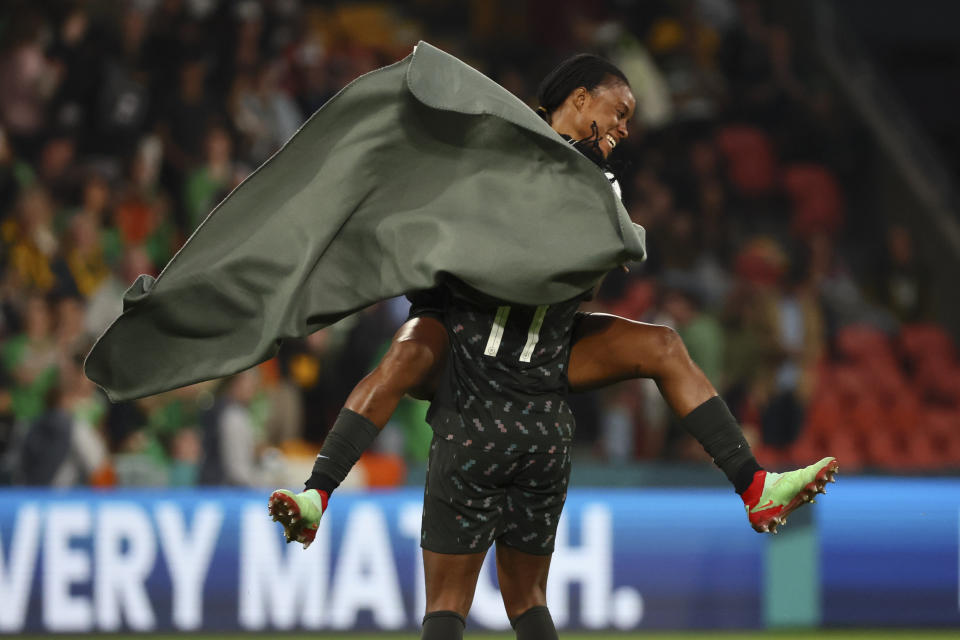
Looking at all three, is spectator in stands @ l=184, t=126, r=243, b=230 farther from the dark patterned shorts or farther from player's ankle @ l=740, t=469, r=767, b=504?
player's ankle @ l=740, t=469, r=767, b=504

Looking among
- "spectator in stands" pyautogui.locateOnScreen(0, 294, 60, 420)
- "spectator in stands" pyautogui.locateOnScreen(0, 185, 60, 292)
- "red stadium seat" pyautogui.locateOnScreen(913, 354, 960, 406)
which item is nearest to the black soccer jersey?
"spectator in stands" pyautogui.locateOnScreen(0, 294, 60, 420)

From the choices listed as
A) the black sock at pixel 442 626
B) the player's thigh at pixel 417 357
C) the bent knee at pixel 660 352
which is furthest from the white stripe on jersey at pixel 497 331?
the black sock at pixel 442 626

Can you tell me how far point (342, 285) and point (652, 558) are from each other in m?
4.42

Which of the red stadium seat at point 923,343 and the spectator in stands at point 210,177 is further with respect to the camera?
the red stadium seat at point 923,343

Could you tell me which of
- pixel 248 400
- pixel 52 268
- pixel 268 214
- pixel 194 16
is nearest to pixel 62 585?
pixel 248 400

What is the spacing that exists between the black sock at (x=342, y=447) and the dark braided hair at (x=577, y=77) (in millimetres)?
1014

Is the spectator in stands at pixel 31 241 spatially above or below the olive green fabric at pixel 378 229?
above

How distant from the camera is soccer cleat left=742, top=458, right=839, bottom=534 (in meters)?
3.49

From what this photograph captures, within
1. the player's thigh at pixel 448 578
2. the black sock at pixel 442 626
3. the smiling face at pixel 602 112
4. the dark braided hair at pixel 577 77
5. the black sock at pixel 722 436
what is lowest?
the black sock at pixel 442 626

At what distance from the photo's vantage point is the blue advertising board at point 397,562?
7379 millimetres

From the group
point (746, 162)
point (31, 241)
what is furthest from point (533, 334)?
point (746, 162)

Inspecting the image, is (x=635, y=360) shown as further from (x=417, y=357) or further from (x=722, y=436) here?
(x=417, y=357)

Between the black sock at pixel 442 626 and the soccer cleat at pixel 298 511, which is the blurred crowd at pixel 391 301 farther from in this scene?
the soccer cleat at pixel 298 511

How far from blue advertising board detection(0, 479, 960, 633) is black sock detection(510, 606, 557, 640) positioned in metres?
3.48
